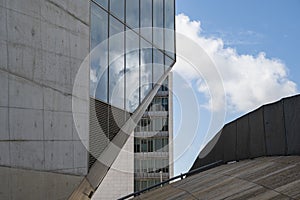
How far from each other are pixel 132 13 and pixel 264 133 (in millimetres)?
8578

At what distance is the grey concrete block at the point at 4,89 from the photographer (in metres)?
9.17

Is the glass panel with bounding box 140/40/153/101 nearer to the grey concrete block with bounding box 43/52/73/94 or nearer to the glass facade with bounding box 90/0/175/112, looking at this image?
the glass facade with bounding box 90/0/175/112

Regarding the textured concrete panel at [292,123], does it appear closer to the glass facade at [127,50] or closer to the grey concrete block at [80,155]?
the grey concrete block at [80,155]

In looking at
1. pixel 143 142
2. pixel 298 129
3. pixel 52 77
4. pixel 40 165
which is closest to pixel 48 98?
pixel 52 77

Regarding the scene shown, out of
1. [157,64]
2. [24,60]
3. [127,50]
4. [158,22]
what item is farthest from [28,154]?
[158,22]

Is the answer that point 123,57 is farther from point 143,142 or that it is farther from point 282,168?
point 143,142

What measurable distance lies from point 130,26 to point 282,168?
10.2m

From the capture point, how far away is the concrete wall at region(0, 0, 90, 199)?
938cm

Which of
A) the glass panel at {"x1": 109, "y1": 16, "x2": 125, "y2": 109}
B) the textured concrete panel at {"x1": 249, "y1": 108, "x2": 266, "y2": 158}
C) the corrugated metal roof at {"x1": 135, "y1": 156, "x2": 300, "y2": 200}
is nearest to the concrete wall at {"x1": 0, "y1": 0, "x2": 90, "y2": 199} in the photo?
the glass panel at {"x1": 109, "y1": 16, "x2": 125, "y2": 109}

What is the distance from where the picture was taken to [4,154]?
360 inches

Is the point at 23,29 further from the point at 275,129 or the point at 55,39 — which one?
the point at 275,129

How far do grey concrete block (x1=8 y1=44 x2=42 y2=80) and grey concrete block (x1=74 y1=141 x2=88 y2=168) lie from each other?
251 centimetres

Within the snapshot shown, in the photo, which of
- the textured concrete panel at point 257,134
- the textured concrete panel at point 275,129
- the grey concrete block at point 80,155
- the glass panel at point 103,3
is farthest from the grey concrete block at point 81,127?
the textured concrete panel at point 275,129

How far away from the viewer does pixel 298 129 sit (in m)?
7.69
